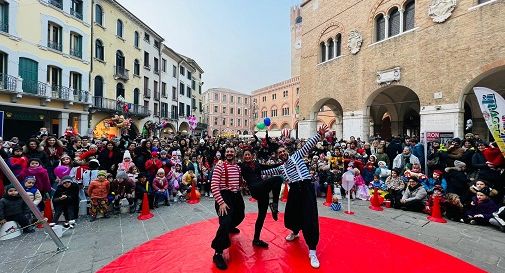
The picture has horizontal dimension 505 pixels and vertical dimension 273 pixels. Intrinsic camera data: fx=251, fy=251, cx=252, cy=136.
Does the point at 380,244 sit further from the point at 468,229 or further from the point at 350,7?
the point at 350,7

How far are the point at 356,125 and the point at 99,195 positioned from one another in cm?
1445

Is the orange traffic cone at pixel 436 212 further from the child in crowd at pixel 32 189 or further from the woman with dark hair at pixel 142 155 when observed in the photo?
the child in crowd at pixel 32 189

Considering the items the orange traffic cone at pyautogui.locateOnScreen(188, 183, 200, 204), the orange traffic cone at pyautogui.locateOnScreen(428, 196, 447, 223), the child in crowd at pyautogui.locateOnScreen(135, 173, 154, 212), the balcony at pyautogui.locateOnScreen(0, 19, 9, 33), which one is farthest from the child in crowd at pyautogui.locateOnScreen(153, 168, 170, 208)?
the balcony at pyautogui.locateOnScreen(0, 19, 9, 33)

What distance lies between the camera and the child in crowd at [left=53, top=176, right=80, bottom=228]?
602 centimetres

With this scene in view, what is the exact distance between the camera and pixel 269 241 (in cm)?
494

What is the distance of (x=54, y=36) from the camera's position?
1761 centimetres

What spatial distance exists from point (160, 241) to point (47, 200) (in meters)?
3.36

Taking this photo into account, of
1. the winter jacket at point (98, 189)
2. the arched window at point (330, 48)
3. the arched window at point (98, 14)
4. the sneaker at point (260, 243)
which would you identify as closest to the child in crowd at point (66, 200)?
the winter jacket at point (98, 189)

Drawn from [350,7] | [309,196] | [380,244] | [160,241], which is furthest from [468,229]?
[350,7]

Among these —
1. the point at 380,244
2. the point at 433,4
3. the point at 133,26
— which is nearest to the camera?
the point at 380,244

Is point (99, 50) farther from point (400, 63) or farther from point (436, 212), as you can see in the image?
point (436, 212)

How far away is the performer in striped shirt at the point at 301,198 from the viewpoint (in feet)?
13.3

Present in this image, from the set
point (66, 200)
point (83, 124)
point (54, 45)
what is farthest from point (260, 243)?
point (54, 45)

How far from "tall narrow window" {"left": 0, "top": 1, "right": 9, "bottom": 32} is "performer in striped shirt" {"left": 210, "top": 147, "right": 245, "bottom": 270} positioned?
1848 cm
